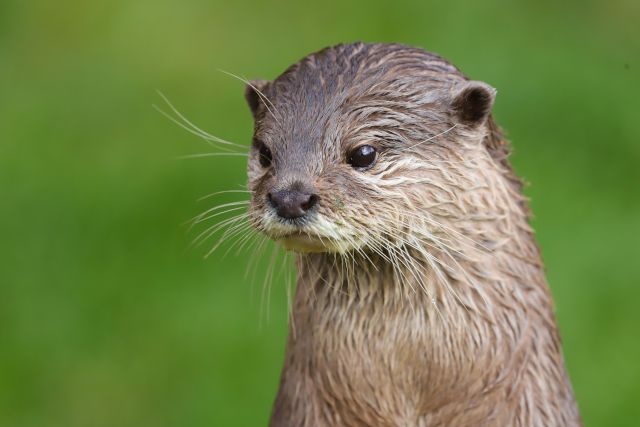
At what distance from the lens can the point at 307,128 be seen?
3131 millimetres

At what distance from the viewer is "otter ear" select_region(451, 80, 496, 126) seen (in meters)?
3.16

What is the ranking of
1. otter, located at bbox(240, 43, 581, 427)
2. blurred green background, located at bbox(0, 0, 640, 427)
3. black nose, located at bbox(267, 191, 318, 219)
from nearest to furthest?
black nose, located at bbox(267, 191, 318, 219) < otter, located at bbox(240, 43, 581, 427) < blurred green background, located at bbox(0, 0, 640, 427)

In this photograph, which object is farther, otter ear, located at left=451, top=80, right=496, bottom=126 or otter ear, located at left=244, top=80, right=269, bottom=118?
otter ear, located at left=244, top=80, right=269, bottom=118

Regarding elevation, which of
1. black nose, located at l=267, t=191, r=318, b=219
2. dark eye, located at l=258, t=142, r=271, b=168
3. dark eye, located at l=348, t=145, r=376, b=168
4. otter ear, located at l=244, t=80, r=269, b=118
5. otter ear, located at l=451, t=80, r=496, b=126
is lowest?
black nose, located at l=267, t=191, r=318, b=219

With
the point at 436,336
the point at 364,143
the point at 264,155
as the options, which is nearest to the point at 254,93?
the point at 264,155

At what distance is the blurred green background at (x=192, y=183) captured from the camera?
5.91 metres

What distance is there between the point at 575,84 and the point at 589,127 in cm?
37

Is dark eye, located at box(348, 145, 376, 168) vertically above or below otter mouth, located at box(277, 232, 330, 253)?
above

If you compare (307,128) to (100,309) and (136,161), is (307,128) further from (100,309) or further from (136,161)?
(136,161)

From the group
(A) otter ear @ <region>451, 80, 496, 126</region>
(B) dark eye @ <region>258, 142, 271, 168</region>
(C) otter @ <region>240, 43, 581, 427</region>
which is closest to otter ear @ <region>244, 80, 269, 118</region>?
(C) otter @ <region>240, 43, 581, 427</region>

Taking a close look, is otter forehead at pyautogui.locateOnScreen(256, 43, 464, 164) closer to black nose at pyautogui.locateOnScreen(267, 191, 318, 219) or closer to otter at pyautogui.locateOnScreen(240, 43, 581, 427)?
otter at pyautogui.locateOnScreen(240, 43, 581, 427)

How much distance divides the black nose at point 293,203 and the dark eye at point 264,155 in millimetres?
211

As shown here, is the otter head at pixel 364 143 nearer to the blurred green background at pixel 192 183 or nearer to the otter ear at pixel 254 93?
the otter ear at pixel 254 93

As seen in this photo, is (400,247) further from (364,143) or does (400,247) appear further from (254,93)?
(254,93)
